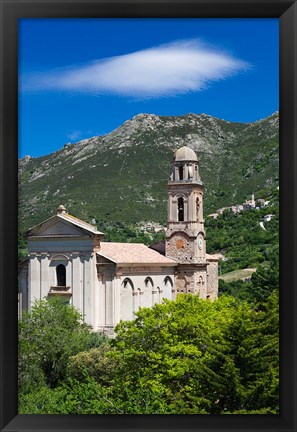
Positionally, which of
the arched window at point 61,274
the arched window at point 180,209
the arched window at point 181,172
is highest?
the arched window at point 181,172

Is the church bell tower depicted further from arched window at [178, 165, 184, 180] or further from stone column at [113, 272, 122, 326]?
stone column at [113, 272, 122, 326]

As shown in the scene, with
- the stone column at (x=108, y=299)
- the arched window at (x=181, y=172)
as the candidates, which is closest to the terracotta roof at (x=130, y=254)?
the stone column at (x=108, y=299)

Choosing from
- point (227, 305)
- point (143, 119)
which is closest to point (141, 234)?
point (143, 119)

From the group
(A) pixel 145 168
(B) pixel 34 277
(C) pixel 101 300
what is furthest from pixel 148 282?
(A) pixel 145 168

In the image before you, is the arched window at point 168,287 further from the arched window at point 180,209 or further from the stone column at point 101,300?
the stone column at point 101,300

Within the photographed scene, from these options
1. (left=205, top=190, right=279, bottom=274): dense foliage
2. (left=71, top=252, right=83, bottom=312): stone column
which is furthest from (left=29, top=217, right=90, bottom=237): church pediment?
(left=205, top=190, right=279, bottom=274): dense foliage
